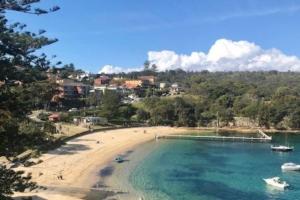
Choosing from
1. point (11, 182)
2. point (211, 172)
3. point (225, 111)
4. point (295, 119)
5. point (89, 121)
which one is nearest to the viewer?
point (11, 182)

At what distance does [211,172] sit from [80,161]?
682 inches

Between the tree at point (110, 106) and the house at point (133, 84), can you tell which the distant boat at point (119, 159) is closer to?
the tree at point (110, 106)

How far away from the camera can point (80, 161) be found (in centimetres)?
6500

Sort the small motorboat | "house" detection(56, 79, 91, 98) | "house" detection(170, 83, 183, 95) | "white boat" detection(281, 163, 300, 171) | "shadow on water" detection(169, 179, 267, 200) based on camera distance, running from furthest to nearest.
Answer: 1. "house" detection(170, 83, 183, 95)
2. "house" detection(56, 79, 91, 98)
3. the small motorboat
4. "white boat" detection(281, 163, 300, 171)
5. "shadow on water" detection(169, 179, 267, 200)

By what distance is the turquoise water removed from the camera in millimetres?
47938

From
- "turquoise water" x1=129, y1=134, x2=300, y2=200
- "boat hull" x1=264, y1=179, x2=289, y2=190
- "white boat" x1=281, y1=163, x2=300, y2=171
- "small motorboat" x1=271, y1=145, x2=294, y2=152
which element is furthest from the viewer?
"small motorboat" x1=271, y1=145, x2=294, y2=152

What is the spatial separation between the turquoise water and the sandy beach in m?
5.17

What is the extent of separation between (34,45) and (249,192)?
32927 mm

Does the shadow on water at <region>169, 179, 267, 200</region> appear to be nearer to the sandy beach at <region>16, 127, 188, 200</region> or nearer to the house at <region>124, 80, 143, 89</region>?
the sandy beach at <region>16, 127, 188, 200</region>

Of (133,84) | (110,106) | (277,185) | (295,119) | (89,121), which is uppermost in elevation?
(133,84)

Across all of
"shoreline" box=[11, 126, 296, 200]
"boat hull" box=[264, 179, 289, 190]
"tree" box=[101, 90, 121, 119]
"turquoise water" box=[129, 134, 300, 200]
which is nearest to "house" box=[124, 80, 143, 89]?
"tree" box=[101, 90, 121, 119]

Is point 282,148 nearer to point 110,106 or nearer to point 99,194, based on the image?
point 110,106

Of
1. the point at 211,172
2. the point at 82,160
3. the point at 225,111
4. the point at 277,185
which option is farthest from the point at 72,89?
the point at 277,185

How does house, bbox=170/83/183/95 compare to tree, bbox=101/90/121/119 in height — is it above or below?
above
